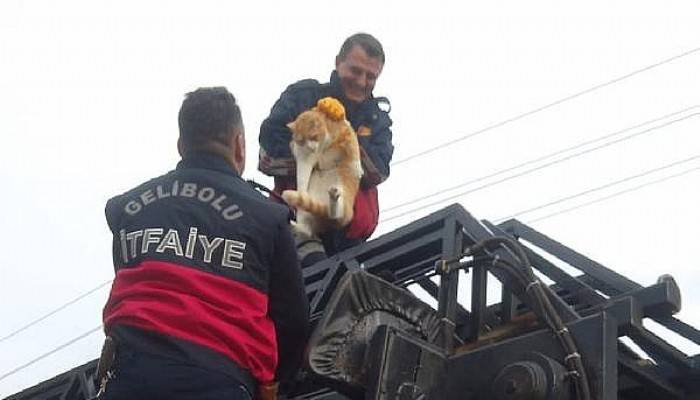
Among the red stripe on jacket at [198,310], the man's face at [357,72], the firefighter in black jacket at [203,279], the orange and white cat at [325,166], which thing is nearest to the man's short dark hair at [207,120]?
the firefighter in black jacket at [203,279]

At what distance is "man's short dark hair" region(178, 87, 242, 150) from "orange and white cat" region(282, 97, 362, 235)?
172 cm

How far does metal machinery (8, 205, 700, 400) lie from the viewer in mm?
3215

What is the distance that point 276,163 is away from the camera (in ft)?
17.1

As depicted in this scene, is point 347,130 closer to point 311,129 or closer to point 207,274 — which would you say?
point 311,129

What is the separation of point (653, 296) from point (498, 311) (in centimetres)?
85

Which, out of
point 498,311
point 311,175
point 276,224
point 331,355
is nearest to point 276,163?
point 311,175

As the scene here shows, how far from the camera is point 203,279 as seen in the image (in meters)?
2.80

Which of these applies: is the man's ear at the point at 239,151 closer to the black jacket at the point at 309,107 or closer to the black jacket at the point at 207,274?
the black jacket at the point at 207,274

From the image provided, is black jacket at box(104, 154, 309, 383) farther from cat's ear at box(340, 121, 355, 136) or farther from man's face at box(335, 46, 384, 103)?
man's face at box(335, 46, 384, 103)

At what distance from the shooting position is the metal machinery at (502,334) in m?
3.21

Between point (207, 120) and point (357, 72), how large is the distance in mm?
2365

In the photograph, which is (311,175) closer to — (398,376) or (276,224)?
(398,376)

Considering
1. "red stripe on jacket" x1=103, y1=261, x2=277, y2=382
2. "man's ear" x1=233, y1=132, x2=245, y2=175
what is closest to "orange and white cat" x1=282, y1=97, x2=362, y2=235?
"man's ear" x1=233, y1=132, x2=245, y2=175

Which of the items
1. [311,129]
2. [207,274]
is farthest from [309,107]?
[207,274]
